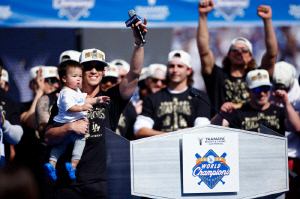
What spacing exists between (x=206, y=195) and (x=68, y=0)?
15.6ft

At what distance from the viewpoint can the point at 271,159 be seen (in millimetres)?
3383

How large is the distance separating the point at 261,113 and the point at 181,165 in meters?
2.66

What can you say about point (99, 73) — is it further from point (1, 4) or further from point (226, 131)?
point (1, 4)

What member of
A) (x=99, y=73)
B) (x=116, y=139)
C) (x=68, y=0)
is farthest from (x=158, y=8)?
(x=116, y=139)

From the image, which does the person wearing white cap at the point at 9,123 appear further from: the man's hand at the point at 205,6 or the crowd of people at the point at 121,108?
the man's hand at the point at 205,6

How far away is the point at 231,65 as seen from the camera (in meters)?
6.48

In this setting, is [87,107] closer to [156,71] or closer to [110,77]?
[110,77]

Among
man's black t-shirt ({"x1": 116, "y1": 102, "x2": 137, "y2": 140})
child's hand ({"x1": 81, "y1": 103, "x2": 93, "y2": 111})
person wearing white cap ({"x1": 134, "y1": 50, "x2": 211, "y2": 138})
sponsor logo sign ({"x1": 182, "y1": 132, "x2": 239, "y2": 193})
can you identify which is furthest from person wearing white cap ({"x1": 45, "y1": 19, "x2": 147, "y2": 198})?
man's black t-shirt ({"x1": 116, "y1": 102, "x2": 137, "y2": 140})

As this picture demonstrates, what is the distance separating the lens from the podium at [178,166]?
10.5 feet

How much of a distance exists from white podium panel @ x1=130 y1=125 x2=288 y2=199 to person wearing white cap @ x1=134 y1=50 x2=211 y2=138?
2.29 meters

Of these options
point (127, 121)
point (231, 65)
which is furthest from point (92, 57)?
point (231, 65)

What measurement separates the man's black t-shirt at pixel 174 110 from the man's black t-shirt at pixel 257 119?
0.39m

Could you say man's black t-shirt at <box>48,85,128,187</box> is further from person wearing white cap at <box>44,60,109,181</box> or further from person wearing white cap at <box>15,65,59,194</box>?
person wearing white cap at <box>15,65,59,194</box>

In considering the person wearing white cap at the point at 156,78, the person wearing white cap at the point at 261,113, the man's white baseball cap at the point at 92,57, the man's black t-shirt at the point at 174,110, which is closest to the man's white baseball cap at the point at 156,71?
the person wearing white cap at the point at 156,78
